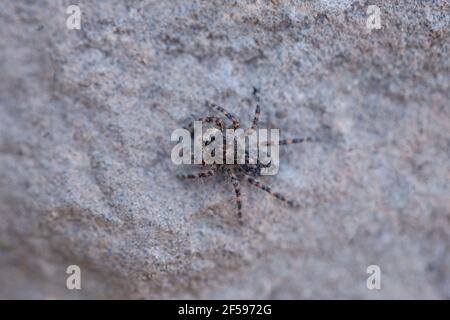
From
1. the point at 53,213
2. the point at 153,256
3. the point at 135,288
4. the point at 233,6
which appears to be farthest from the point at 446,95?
the point at 53,213

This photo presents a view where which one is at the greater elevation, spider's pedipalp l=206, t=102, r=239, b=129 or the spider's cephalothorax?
spider's pedipalp l=206, t=102, r=239, b=129

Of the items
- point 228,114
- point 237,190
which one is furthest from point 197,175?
point 228,114

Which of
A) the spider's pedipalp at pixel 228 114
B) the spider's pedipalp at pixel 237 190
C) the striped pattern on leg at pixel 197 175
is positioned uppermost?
the spider's pedipalp at pixel 228 114

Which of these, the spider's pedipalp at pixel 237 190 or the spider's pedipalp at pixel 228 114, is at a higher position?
the spider's pedipalp at pixel 228 114

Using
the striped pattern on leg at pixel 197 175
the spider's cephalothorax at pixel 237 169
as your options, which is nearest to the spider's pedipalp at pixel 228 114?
the spider's cephalothorax at pixel 237 169

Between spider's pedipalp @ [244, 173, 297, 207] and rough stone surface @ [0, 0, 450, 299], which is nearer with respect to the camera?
rough stone surface @ [0, 0, 450, 299]

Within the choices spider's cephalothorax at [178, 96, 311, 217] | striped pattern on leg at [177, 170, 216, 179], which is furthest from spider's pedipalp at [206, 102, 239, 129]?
striped pattern on leg at [177, 170, 216, 179]

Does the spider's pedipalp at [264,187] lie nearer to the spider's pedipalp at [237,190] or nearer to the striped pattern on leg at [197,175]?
the spider's pedipalp at [237,190]

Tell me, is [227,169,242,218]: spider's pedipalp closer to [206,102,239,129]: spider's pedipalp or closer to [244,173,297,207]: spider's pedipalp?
[244,173,297,207]: spider's pedipalp

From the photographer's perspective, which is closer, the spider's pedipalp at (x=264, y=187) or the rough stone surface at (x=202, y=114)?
the rough stone surface at (x=202, y=114)
